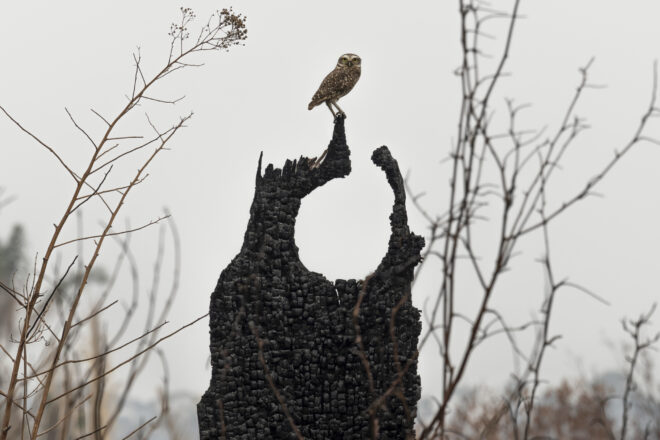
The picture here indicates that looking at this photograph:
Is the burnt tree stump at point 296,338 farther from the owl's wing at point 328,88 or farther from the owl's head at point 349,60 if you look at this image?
the owl's head at point 349,60

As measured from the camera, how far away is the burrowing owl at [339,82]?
3.06m

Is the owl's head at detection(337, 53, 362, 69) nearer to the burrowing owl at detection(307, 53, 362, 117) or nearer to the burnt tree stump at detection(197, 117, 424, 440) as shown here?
the burrowing owl at detection(307, 53, 362, 117)

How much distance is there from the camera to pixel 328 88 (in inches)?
120

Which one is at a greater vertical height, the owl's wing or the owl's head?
the owl's head

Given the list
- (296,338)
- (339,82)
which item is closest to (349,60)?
(339,82)

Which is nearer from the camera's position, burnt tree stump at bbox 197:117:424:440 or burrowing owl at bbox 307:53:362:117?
burnt tree stump at bbox 197:117:424:440

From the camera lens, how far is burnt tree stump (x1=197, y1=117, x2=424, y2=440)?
8.95 ft

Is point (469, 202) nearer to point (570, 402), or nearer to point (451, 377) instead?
point (451, 377)

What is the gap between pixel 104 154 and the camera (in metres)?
1.47

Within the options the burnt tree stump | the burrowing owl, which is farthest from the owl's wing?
the burnt tree stump

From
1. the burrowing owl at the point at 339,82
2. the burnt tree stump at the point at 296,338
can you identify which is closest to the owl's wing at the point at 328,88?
the burrowing owl at the point at 339,82

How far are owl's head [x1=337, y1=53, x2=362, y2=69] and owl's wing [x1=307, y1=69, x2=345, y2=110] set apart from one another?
0.15 ft

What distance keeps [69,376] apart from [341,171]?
68.7 inches

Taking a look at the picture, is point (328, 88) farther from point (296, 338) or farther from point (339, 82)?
point (296, 338)
